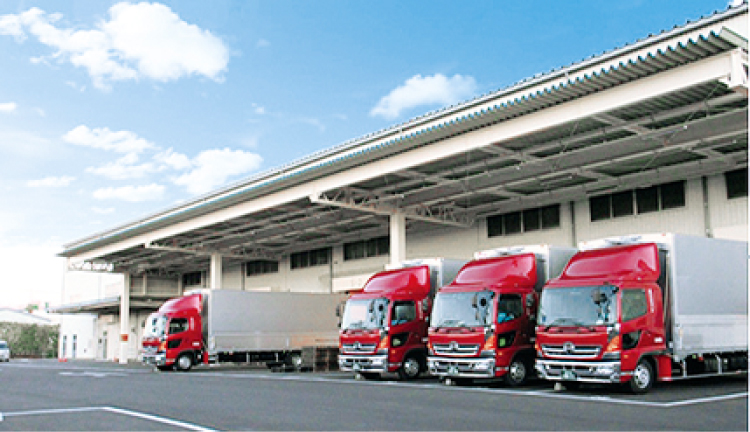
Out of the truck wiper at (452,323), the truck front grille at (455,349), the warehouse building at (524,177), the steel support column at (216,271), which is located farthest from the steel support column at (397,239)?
the steel support column at (216,271)

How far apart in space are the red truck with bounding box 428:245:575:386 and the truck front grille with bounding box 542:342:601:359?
1492 millimetres

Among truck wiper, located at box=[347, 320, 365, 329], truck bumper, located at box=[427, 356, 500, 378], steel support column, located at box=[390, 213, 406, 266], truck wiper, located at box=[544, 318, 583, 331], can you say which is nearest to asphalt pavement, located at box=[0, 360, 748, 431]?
truck bumper, located at box=[427, 356, 500, 378]

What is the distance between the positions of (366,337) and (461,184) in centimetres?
764

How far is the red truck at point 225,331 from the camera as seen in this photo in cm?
2858

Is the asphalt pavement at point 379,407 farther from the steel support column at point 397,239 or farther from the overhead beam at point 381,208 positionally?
the overhead beam at point 381,208

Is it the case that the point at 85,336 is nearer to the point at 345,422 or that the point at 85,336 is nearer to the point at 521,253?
the point at 521,253

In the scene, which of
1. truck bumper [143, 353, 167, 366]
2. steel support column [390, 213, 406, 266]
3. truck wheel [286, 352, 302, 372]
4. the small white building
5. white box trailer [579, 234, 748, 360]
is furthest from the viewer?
the small white building

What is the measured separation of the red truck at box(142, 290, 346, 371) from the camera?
93.8ft

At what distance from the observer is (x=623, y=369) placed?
14.0 meters

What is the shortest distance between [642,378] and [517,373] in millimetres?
3050

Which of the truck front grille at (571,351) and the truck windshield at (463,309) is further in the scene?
the truck windshield at (463,309)

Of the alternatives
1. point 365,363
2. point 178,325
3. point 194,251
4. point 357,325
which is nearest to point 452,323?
point 365,363

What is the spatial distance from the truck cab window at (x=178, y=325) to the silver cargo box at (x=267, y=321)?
0.79 metres

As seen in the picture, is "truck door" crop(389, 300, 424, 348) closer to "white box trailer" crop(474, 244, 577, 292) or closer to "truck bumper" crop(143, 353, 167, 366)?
"white box trailer" crop(474, 244, 577, 292)
